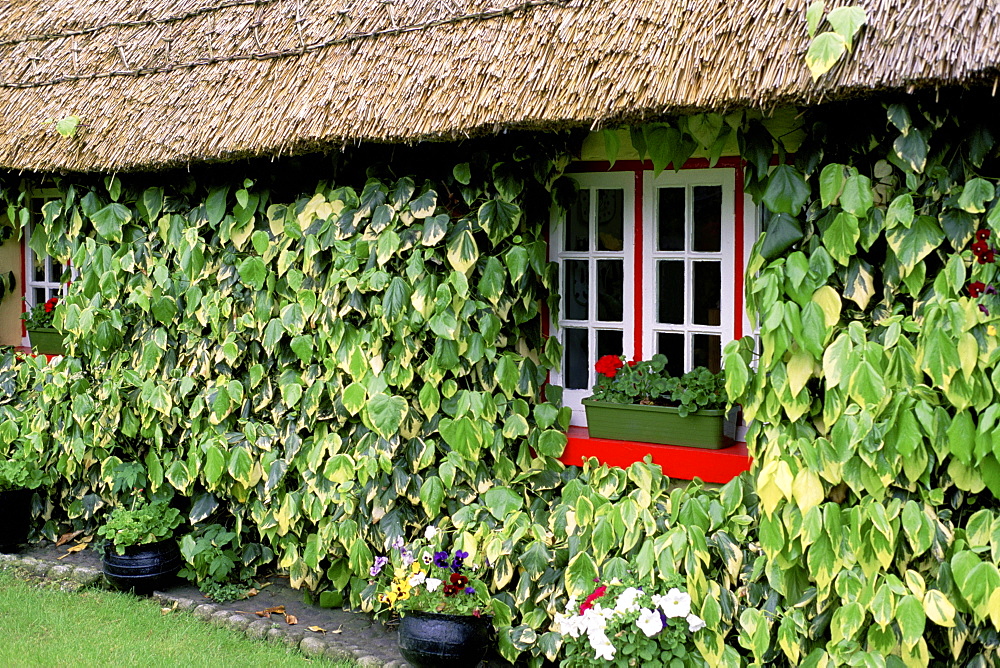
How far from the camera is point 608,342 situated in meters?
4.71

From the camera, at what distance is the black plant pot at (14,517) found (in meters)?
5.76

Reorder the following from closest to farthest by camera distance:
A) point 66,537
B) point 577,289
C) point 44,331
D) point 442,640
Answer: point 442,640, point 577,289, point 66,537, point 44,331

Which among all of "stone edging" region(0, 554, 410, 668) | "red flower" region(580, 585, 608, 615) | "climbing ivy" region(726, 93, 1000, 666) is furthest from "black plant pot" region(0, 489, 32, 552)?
"climbing ivy" region(726, 93, 1000, 666)

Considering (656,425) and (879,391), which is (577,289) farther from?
(879,391)

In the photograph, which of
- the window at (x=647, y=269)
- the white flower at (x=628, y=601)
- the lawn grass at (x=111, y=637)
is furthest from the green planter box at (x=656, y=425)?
the lawn grass at (x=111, y=637)

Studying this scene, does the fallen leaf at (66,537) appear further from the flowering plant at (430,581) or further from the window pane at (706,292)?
the window pane at (706,292)

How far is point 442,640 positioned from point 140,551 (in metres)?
1.94

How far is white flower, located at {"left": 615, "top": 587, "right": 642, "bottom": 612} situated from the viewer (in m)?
3.73

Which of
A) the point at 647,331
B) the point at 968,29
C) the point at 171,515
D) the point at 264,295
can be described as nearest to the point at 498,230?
the point at 647,331

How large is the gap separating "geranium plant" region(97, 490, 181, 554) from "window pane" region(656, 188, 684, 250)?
284 centimetres

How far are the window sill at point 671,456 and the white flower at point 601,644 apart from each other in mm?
825

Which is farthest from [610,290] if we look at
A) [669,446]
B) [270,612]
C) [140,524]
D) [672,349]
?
[140,524]

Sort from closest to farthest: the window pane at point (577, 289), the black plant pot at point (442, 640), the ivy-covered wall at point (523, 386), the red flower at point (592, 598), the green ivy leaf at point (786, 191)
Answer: the ivy-covered wall at point (523, 386), the green ivy leaf at point (786, 191), the red flower at point (592, 598), the black plant pot at point (442, 640), the window pane at point (577, 289)

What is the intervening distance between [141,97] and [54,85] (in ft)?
2.53
